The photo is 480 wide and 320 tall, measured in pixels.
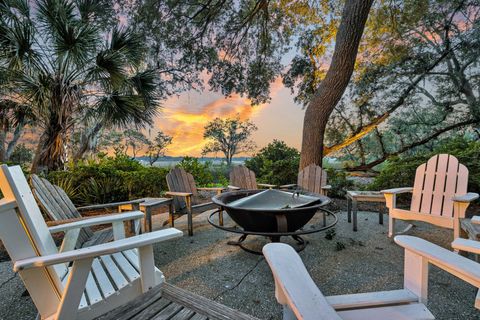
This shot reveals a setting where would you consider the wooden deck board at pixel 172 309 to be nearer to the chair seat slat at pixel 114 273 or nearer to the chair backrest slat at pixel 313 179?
the chair seat slat at pixel 114 273

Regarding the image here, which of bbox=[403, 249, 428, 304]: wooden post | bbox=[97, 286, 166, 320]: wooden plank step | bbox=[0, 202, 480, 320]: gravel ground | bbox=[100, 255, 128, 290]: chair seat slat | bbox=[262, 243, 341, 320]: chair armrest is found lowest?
bbox=[0, 202, 480, 320]: gravel ground

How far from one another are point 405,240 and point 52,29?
6396 mm

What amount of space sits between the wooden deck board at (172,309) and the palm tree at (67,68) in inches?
205

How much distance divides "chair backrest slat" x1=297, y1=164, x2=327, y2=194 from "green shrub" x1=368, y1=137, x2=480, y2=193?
6.69 ft

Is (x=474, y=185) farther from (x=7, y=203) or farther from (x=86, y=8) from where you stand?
(x=86, y=8)

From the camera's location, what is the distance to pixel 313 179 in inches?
149

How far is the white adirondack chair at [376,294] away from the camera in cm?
66

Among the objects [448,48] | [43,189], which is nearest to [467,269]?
[43,189]

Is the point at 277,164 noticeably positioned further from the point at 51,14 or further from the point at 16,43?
the point at 16,43

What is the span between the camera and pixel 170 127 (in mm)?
11352

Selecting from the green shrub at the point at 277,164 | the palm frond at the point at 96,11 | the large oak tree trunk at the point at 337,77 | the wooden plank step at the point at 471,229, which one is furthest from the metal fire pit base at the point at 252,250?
the palm frond at the point at 96,11

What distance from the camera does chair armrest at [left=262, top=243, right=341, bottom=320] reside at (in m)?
0.59

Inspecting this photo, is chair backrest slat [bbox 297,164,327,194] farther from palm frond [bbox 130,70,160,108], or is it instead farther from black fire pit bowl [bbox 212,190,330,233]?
palm frond [bbox 130,70,160,108]

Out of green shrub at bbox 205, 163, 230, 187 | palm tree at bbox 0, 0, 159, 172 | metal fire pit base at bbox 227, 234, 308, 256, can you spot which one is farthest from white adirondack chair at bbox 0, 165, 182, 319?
green shrub at bbox 205, 163, 230, 187
